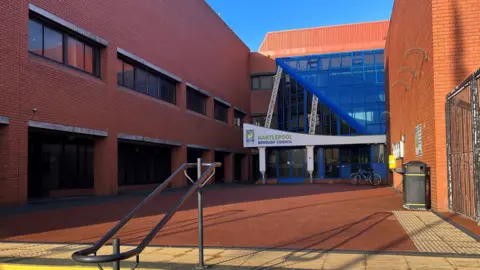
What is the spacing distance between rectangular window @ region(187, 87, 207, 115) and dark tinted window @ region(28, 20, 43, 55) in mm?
14239

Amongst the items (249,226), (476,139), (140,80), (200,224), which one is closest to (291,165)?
(140,80)

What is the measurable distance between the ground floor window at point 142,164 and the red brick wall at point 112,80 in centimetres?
203

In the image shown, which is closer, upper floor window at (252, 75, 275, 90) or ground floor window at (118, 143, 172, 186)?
ground floor window at (118, 143, 172, 186)

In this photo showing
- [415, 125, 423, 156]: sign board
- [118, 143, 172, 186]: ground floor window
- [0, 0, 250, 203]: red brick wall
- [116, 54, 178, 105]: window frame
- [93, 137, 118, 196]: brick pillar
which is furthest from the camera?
[118, 143, 172, 186]: ground floor window

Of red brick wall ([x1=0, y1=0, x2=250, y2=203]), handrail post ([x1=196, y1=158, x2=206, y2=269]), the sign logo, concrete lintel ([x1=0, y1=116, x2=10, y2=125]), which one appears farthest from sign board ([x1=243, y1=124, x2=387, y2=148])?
handrail post ([x1=196, y1=158, x2=206, y2=269])

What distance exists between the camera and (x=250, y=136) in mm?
30828

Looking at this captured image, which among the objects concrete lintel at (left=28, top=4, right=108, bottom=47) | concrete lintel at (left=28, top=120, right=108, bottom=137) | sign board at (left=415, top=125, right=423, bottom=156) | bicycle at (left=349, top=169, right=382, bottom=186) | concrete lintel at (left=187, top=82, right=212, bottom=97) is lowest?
bicycle at (left=349, top=169, right=382, bottom=186)

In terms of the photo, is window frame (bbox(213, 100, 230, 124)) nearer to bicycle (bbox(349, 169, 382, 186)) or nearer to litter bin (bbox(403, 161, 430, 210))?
bicycle (bbox(349, 169, 382, 186))

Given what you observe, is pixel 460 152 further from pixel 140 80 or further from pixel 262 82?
pixel 262 82

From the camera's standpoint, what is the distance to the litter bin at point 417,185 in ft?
36.8

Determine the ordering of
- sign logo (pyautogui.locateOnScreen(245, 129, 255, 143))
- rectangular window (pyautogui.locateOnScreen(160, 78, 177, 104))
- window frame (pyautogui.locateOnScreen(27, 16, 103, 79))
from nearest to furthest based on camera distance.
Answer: window frame (pyautogui.locateOnScreen(27, 16, 103, 79)) < rectangular window (pyautogui.locateOnScreen(160, 78, 177, 104)) < sign logo (pyautogui.locateOnScreen(245, 129, 255, 143))

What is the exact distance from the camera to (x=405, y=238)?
23.9ft

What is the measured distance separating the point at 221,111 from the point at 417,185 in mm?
26657

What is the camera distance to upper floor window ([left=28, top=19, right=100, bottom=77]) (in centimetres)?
1591
